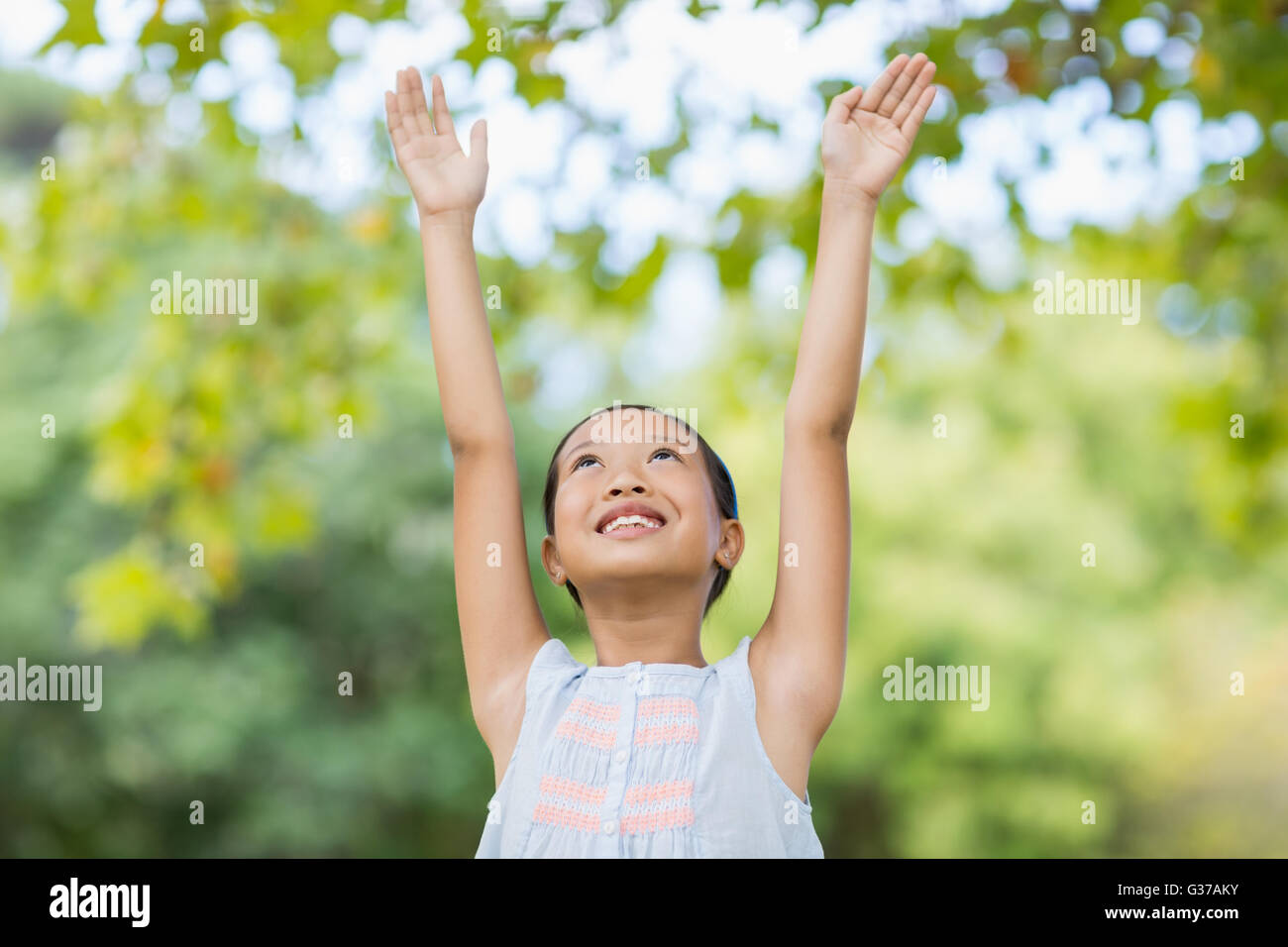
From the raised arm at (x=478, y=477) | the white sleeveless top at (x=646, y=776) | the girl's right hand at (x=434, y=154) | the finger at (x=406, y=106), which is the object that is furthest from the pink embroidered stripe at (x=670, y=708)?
the finger at (x=406, y=106)

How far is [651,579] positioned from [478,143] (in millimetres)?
423

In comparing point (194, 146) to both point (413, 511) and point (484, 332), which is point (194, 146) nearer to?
point (484, 332)

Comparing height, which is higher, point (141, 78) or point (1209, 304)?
point (141, 78)

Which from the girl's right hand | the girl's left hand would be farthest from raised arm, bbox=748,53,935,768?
the girl's right hand

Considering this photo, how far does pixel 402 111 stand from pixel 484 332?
0.76ft

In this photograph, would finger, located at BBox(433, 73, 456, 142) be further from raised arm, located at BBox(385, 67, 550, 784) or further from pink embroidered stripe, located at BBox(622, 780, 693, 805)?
pink embroidered stripe, located at BBox(622, 780, 693, 805)

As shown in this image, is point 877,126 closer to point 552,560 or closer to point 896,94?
point 896,94

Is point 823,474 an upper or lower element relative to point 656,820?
upper

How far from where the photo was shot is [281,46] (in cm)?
215

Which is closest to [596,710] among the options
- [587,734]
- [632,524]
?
[587,734]

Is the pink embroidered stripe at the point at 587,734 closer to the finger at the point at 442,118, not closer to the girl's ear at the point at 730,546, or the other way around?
the girl's ear at the point at 730,546

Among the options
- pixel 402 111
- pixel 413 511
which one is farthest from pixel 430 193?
pixel 413 511

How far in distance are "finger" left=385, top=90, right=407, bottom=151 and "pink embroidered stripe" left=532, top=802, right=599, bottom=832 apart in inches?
23.4

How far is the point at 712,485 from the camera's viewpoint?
1.11m
